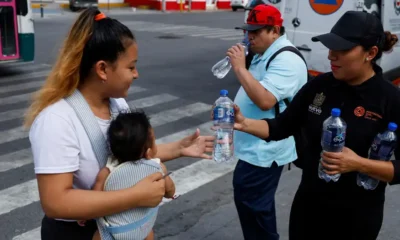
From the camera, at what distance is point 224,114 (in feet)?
9.71

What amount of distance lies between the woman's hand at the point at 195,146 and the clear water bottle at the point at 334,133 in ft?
1.96

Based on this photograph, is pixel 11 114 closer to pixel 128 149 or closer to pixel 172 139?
pixel 172 139

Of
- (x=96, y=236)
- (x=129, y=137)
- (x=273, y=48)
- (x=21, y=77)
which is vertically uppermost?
(x=273, y=48)

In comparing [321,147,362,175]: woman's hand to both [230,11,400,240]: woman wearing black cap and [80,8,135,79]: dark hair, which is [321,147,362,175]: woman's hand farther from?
[80,8,135,79]: dark hair

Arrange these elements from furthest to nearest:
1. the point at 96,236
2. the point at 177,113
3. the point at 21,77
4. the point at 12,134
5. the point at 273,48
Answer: the point at 21,77 < the point at 177,113 < the point at 12,134 < the point at 273,48 < the point at 96,236

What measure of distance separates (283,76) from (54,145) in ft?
5.98

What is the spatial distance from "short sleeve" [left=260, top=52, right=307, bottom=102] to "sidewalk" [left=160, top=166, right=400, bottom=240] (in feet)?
Answer: 5.14

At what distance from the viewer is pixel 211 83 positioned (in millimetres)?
10578


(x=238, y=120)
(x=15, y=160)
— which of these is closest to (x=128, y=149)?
(x=238, y=120)

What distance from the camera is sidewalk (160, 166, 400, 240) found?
4297mm

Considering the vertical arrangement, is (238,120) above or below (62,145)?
below

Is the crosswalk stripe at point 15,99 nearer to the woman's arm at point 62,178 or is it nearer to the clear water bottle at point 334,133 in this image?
the woman's arm at point 62,178

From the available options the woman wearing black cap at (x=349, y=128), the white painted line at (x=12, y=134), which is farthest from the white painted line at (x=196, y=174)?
the woman wearing black cap at (x=349, y=128)

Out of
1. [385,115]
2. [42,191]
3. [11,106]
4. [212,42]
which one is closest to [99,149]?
[42,191]
